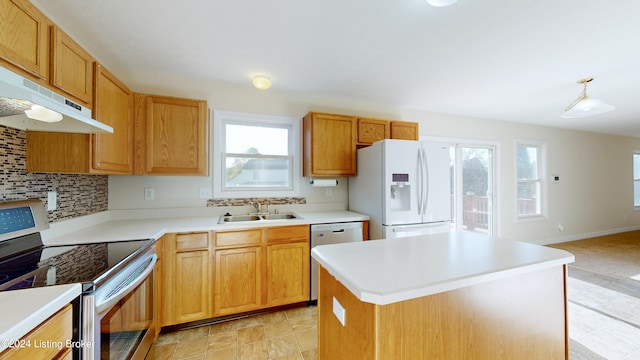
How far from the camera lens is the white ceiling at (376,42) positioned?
1.62 meters

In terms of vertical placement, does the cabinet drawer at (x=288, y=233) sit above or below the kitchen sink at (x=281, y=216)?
below

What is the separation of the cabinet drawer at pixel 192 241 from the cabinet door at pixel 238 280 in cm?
15

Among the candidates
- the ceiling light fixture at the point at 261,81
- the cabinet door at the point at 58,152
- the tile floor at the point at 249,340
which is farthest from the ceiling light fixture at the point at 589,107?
the cabinet door at the point at 58,152

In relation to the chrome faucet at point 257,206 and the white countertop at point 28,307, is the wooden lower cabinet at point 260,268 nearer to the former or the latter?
the chrome faucet at point 257,206

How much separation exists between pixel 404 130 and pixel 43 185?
11.9 feet

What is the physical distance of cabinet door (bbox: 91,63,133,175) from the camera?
5.65 ft

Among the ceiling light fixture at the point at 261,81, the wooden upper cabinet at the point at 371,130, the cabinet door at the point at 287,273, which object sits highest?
the ceiling light fixture at the point at 261,81

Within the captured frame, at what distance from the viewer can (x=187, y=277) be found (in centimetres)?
211

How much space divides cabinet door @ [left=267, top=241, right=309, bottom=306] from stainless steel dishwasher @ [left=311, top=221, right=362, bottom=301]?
0.08m

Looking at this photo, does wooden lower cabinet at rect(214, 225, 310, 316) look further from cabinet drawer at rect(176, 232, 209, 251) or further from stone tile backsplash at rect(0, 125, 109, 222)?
stone tile backsplash at rect(0, 125, 109, 222)

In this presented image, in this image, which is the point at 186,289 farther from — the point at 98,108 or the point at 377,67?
the point at 377,67

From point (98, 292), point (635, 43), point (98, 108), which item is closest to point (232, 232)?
point (98, 292)

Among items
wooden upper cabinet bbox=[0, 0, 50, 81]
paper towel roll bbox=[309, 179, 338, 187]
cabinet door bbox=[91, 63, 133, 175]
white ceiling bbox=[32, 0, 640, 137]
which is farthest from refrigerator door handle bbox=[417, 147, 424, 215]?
wooden upper cabinet bbox=[0, 0, 50, 81]

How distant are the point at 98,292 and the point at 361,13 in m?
2.15
